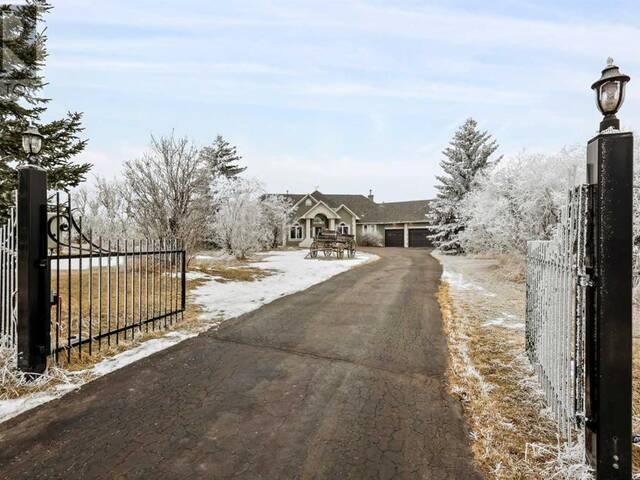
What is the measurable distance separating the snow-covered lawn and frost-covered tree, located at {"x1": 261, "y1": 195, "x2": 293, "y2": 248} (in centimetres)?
1556

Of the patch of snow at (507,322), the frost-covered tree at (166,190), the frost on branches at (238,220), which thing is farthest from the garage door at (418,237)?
the patch of snow at (507,322)

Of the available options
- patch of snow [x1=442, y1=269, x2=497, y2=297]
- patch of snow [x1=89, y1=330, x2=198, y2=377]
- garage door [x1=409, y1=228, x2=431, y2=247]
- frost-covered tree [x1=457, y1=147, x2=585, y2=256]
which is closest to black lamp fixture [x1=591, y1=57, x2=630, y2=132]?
patch of snow [x1=89, y1=330, x2=198, y2=377]

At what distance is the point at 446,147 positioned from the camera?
26.1 m

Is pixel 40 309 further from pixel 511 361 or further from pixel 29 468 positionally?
pixel 511 361

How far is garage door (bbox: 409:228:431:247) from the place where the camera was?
3762 cm

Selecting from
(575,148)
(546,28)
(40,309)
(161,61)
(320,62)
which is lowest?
(40,309)

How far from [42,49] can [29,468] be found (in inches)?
637

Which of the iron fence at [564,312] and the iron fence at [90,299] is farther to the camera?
the iron fence at [90,299]

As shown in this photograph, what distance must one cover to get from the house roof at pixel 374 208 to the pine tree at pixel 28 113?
81.1ft

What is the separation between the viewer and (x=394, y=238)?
39562 mm

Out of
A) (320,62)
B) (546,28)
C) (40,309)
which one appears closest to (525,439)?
(40,309)

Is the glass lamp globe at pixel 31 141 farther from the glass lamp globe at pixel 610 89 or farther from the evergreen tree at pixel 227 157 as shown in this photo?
the evergreen tree at pixel 227 157

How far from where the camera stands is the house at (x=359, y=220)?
37375 mm

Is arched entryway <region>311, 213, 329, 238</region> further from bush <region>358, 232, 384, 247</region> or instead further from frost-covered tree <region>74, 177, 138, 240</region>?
frost-covered tree <region>74, 177, 138, 240</region>
